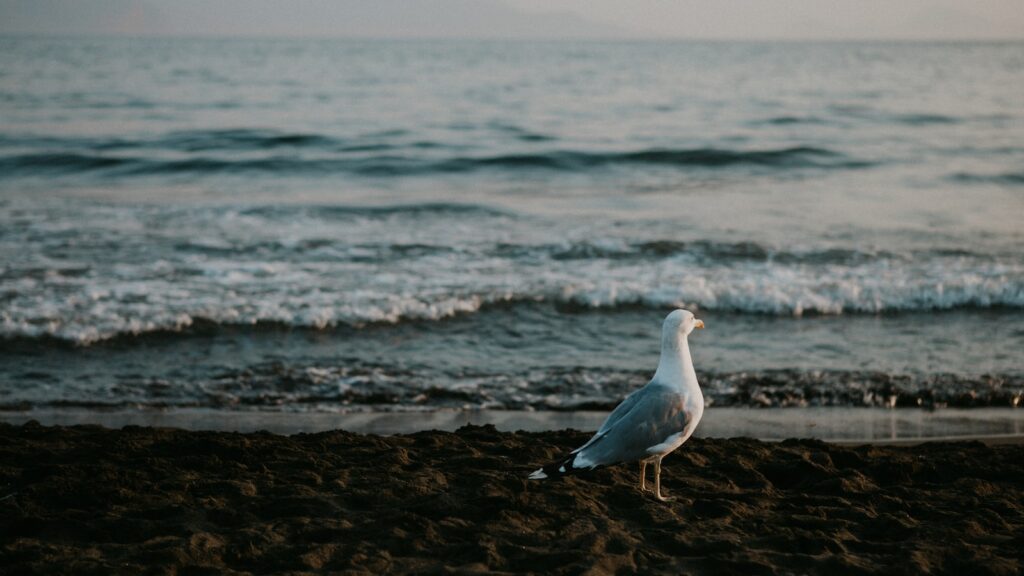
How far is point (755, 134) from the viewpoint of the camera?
27.9 meters

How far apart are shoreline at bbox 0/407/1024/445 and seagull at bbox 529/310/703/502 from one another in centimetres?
174

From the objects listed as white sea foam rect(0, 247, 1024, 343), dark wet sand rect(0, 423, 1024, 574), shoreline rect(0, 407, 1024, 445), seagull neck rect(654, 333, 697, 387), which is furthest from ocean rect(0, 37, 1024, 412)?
seagull neck rect(654, 333, 697, 387)

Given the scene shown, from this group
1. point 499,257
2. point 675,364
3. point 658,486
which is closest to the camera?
point 658,486

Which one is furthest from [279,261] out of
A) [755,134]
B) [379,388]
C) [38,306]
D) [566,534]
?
[755,134]

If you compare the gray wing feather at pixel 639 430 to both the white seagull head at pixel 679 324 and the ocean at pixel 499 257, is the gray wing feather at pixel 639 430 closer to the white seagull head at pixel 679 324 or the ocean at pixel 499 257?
the white seagull head at pixel 679 324

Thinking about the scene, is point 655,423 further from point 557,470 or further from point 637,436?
point 557,470

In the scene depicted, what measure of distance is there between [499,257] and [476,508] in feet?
28.7

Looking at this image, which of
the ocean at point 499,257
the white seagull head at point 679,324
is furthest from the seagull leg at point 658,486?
the ocean at point 499,257

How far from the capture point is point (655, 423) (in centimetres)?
499

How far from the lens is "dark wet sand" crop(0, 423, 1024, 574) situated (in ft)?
14.0

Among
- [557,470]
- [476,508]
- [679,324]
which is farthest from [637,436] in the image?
[476,508]

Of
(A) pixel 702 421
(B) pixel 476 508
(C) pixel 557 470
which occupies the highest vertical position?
(C) pixel 557 470

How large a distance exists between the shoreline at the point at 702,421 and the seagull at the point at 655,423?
5.72 feet

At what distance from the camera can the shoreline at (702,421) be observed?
6957mm
